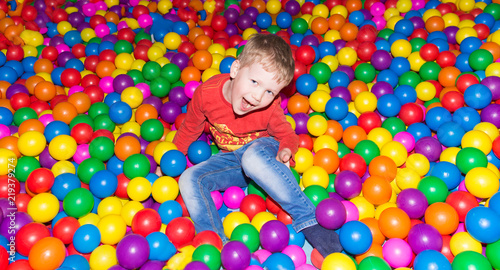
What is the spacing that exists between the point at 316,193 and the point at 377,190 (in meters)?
0.27

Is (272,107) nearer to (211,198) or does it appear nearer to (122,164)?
(211,198)

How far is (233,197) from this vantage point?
6.80ft

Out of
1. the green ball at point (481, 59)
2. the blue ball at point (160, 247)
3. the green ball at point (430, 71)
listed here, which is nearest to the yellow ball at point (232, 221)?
the blue ball at point (160, 247)

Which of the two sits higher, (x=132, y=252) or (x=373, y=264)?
(x=373, y=264)

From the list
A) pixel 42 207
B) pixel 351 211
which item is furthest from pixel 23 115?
pixel 351 211

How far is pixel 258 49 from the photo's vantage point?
1.72m

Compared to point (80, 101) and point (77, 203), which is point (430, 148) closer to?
point (77, 203)

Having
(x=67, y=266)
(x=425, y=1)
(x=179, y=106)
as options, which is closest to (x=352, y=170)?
(x=179, y=106)

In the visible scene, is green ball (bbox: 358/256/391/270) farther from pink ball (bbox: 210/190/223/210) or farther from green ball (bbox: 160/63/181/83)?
green ball (bbox: 160/63/181/83)

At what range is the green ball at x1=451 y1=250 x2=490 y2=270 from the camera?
1518mm

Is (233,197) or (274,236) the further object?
(233,197)

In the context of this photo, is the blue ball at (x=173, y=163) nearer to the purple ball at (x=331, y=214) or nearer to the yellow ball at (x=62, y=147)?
the yellow ball at (x=62, y=147)

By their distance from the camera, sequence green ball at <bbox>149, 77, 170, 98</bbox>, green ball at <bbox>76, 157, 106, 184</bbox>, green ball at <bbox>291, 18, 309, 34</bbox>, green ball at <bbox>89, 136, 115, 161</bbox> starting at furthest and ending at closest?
green ball at <bbox>291, 18, 309, 34</bbox>, green ball at <bbox>149, 77, 170, 98</bbox>, green ball at <bbox>89, 136, 115, 161</bbox>, green ball at <bbox>76, 157, 106, 184</bbox>

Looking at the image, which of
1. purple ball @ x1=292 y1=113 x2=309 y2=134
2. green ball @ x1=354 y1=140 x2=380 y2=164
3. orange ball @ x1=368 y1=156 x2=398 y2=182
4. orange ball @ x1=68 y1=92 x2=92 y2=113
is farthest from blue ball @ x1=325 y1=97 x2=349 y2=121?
orange ball @ x1=68 y1=92 x2=92 y2=113
